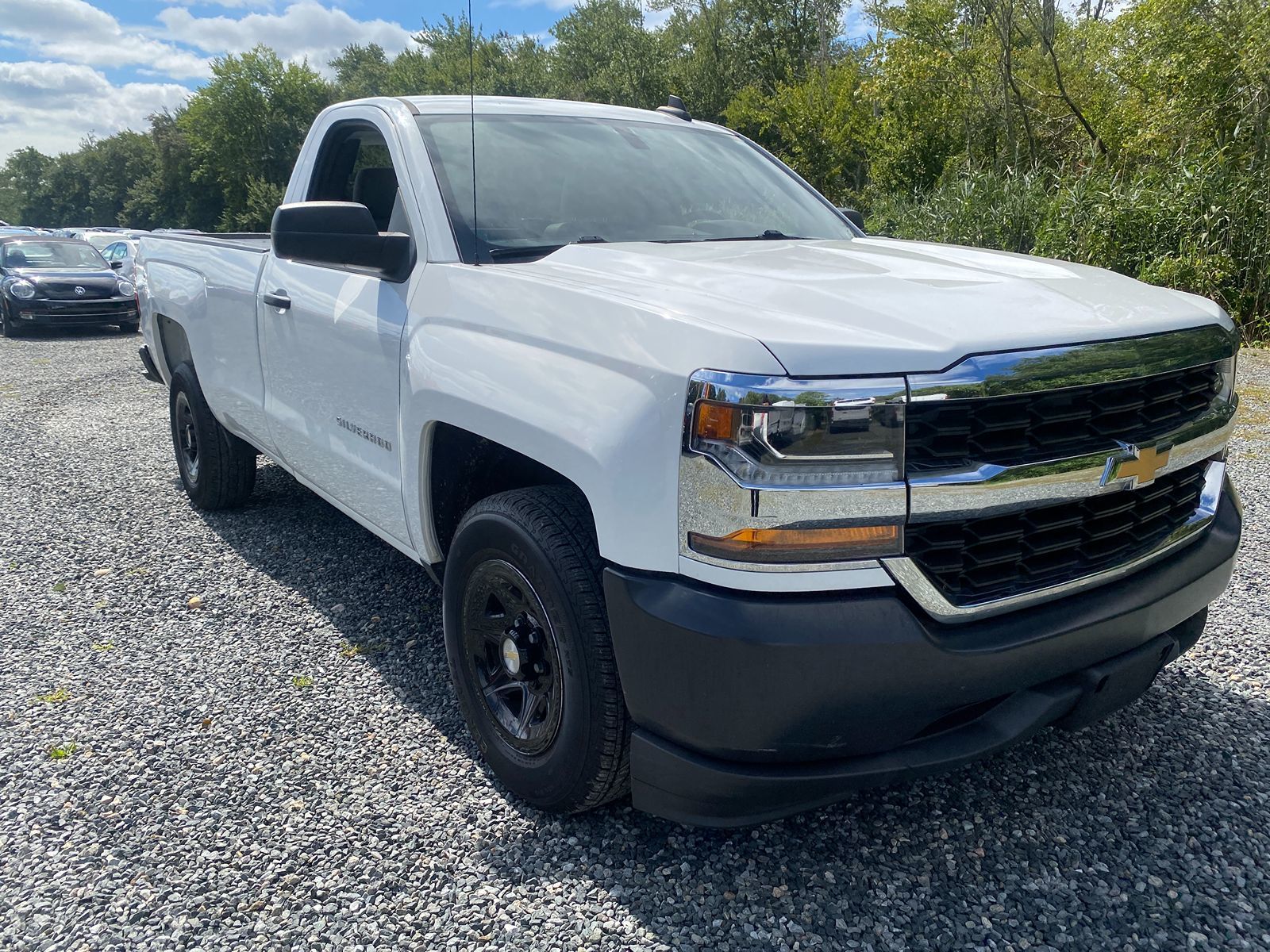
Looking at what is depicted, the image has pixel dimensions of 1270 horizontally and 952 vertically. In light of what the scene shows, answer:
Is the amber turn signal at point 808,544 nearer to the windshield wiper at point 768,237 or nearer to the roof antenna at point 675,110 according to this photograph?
the windshield wiper at point 768,237

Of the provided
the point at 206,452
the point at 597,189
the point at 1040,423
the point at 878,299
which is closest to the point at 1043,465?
the point at 1040,423

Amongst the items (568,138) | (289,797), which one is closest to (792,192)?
(568,138)

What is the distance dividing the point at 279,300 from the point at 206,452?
1743 mm

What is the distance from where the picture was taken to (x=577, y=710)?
2121 millimetres

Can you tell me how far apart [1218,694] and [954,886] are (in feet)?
4.71

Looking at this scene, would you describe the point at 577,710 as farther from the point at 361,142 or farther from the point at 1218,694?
the point at 361,142

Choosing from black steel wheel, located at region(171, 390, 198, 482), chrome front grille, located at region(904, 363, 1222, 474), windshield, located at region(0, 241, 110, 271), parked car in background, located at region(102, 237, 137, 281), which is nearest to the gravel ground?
chrome front grille, located at region(904, 363, 1222, 474)

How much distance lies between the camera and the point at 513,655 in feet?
7.87

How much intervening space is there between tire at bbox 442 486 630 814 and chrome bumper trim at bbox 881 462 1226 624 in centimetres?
65

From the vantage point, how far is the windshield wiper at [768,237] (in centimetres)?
316

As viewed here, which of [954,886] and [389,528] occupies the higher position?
[389,528]

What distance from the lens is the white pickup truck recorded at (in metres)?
1.75

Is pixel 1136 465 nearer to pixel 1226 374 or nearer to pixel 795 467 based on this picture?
pixel 1226 374

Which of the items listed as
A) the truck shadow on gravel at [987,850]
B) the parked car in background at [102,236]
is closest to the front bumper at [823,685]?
the truck shadow on gravel at [987,850]
